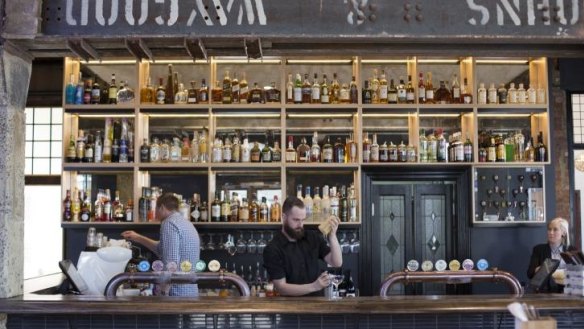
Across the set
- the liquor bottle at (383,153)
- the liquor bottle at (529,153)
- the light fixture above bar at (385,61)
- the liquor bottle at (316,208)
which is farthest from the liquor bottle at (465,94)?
the liquor bottle at (316,208)

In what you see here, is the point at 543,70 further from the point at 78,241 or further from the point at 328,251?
the point at 78,241

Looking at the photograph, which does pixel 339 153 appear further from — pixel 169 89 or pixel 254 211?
pixel 169 89

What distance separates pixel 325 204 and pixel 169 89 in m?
1.94

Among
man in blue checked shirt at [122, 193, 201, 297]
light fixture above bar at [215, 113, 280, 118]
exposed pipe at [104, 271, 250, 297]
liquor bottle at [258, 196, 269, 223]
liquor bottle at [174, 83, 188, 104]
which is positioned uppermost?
liquor bottle at [174, 83, 188, 104]

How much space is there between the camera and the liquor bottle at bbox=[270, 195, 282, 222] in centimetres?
691

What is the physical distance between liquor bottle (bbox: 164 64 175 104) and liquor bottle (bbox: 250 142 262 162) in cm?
93

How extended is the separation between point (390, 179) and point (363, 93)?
892mm

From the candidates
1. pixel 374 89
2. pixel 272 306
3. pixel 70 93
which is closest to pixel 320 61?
pixel 374 89

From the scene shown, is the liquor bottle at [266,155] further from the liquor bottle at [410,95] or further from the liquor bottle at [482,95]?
the liquor bottle at [482,95]

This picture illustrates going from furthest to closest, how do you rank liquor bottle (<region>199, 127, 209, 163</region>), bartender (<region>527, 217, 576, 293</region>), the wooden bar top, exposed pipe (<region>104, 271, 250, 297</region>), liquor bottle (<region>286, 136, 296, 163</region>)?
liquor bottle (<region>199, 127, 209, 163</region>)
liquor bottle (<region>286, 136, 296, 163</region>)
bartender (<region>527, 217, 576, 293</region>)
exposed pipe (<region>104, 271, 250, 297</region>)
the wooden bar top

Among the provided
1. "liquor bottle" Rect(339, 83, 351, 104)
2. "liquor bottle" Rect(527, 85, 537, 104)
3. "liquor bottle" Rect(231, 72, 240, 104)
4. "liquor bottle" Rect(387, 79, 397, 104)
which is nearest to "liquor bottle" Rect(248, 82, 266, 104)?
"liquor bottle" Rect(231, 72, 240, 104)

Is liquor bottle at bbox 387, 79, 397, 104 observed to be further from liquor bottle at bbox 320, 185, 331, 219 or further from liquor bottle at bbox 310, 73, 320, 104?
liquor bottle at bbox 320, 185, 331, 219

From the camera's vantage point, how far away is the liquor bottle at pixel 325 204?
6.93 meters

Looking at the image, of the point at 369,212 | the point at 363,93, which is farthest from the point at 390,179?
the point at 363,93
